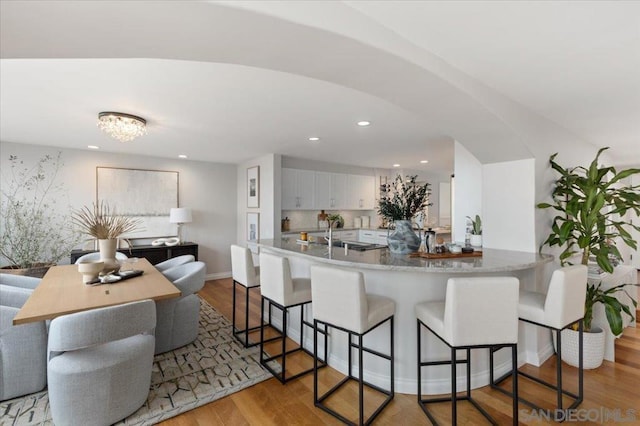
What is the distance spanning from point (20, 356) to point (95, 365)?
893 millimetres

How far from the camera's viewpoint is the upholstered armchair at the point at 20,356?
219 cm

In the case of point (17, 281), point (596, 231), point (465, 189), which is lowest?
point (17, 281)

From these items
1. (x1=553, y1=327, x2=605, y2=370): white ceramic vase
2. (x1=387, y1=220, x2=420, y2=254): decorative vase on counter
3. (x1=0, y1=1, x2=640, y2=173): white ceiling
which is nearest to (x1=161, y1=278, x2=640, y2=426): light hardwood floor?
(x1=553, y1=327, x2=605, y2=370): white ceramic vase

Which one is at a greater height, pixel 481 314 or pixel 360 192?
pixel 360 192

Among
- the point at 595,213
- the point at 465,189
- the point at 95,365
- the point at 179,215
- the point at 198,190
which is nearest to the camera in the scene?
the point at 95,365

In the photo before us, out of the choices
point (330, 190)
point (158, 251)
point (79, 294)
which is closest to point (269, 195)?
point (330, 190)

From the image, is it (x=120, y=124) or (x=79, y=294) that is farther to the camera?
(x=120, y=124)

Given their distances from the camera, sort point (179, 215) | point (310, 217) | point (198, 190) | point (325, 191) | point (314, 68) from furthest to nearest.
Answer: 1. point (310, 217)
2. point (325, 191)
3. point (198, 190)
4. point (179, 215)
5. point (314, 68)

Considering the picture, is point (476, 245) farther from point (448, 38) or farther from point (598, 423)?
point (448, 38)

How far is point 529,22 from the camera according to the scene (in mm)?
1521

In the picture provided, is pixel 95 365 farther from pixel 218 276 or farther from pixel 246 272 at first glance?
pixel 218 276

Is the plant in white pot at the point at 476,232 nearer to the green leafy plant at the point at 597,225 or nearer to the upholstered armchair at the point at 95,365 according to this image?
the green leafy plant at the point at 597,225

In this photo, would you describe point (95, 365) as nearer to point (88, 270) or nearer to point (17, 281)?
point (88, 270)

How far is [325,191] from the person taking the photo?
6195 mm
